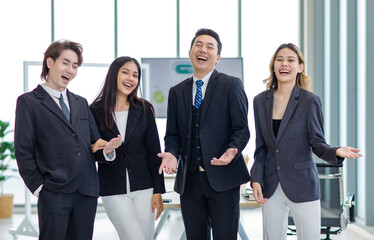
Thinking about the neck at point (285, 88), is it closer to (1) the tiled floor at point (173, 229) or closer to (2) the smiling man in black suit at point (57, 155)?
(2) the smiling man in black suit at point (57, 155)

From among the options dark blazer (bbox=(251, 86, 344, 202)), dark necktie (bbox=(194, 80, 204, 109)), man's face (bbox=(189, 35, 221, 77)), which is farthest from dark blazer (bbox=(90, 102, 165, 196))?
dark blazer (bbox=(251, 86, 344, 202))

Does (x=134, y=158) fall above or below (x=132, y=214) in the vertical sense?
above

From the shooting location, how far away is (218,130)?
97.7 inches

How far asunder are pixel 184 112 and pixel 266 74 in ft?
17.7

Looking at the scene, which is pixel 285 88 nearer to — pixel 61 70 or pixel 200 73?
pixel 200 73

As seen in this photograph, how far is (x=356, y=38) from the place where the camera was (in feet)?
19.9

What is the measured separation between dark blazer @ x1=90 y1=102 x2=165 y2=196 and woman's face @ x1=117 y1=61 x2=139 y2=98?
0.11 meters

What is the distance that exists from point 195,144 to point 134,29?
17.9 feet

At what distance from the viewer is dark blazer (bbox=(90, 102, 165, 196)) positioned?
8.42 ft

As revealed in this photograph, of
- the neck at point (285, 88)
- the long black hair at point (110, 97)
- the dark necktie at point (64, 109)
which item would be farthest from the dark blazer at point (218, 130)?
the dark necktie at point (64, 109)

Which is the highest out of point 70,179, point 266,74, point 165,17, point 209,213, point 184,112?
point 165,17

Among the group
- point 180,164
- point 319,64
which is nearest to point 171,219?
point 319,64

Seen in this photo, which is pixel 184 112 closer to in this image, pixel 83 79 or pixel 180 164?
pixel 180 164

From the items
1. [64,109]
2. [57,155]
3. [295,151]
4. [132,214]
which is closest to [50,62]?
[64,109]
